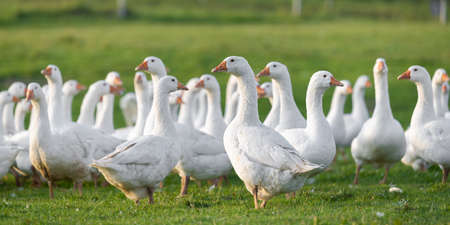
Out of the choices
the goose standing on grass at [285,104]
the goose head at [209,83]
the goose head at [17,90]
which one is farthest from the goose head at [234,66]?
the goose head at [17,90]

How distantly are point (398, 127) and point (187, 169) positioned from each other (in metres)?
4.10

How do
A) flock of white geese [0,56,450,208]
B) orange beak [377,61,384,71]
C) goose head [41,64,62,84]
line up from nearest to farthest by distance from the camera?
flock of white geese [0,56,450,208]
orange beak [377,61,384,71]
goose head [41,64,62,84]

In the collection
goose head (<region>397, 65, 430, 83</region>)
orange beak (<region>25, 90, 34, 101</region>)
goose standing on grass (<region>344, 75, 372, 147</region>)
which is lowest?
goose standing on grass (<region>344, 75, 372, 147</region>)

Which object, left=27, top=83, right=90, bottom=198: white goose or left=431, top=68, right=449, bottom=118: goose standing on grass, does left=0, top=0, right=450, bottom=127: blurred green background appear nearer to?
left=431, top=68, right=449, bottom=118: goose standing on grass

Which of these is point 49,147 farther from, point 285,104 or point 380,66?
point 380,66

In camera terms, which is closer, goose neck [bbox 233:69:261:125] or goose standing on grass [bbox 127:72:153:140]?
goose neck [bbox 233:69:261:125]

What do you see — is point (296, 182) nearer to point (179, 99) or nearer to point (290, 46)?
point (179, 99)

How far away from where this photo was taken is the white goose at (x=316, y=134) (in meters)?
9.58

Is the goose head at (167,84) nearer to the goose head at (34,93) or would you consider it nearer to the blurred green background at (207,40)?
the goose head at (34,93)

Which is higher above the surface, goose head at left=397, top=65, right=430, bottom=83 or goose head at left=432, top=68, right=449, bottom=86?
goose head at left=397, top=65, right=430, bottom=83

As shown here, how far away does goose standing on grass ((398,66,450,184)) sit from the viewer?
36.1ft

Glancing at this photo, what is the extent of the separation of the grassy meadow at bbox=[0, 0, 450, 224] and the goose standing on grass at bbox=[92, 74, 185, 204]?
31 cm

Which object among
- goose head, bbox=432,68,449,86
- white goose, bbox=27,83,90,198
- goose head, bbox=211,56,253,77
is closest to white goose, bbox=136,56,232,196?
white goose, bbox=27,83,90,198

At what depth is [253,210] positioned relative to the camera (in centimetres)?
834
